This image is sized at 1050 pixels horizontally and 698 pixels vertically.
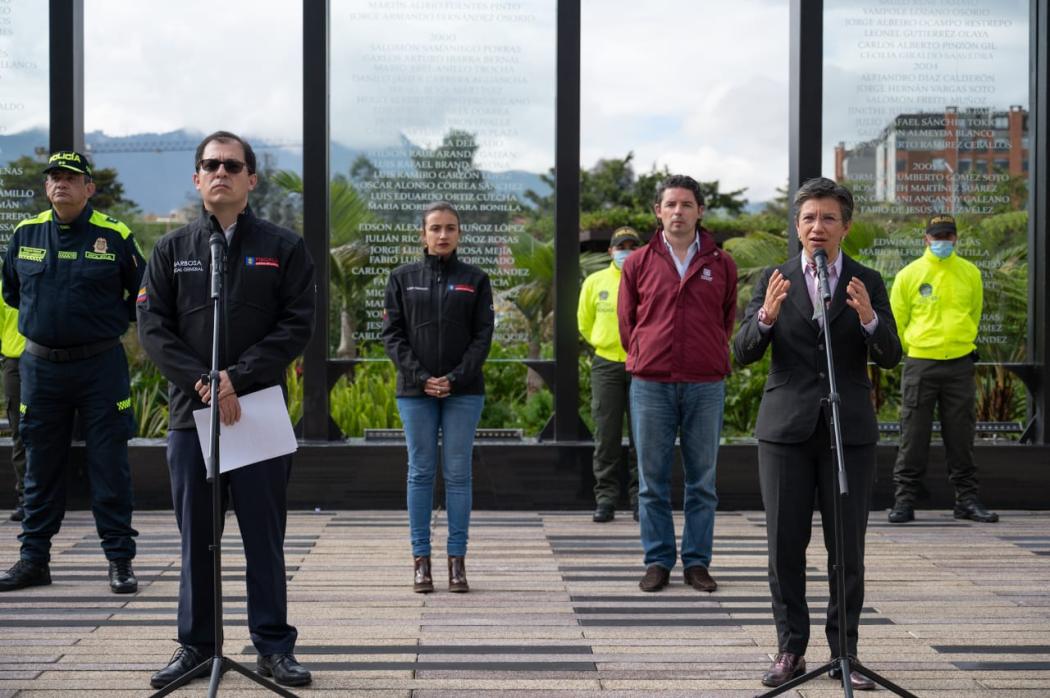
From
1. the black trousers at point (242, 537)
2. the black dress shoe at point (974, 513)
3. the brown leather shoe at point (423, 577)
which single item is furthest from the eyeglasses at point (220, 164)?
the black dress shoe at point (974, 513)

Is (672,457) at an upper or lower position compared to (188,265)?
lower

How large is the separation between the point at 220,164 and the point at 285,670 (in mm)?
1673

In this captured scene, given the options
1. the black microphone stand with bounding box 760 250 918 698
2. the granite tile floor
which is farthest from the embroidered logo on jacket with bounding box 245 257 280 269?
the black microphone stand with bounding box 760 250 918 698

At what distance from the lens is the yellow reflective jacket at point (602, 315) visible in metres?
7.67

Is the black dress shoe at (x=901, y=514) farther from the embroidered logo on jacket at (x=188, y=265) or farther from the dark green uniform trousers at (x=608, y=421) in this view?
the embroidered logo on jacket at (x=188, y=265)

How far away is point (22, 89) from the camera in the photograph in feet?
26.8

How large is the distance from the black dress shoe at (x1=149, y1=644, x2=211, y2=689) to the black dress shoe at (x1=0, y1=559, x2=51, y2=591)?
1.84m

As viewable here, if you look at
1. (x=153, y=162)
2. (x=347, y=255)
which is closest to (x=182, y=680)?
(x=347, y=255)

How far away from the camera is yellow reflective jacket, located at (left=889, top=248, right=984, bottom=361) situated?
7695 millimetres

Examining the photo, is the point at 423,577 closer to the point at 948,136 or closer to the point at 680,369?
the point at 680,369

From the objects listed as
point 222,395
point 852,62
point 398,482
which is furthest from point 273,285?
point 852,62

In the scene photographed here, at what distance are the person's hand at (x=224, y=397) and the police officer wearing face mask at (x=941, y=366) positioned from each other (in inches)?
196

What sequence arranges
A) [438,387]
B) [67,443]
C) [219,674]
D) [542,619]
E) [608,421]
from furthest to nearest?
[608,421]
[67,443]
[438,387]
[542,619]
[219,674]

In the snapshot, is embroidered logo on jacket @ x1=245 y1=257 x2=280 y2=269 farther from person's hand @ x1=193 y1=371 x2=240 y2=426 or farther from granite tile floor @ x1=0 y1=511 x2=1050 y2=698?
granite tile floor @ x1=0 y1=511 x2=1050 y2=698
